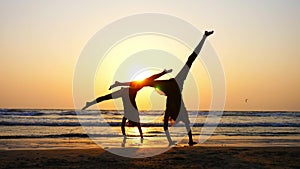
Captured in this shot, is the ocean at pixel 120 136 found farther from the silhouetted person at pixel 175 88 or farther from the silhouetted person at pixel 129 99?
the silhouetted person at pixel 175 88

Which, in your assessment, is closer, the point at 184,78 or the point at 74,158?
the point at 74,158

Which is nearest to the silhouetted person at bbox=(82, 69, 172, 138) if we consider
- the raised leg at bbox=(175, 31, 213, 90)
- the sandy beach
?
the raised leg at bbox=(175, 31, 213, 90)

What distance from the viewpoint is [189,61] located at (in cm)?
1395

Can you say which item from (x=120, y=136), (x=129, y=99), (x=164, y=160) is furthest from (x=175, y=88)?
(x=120, y=136)

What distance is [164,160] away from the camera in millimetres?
12734

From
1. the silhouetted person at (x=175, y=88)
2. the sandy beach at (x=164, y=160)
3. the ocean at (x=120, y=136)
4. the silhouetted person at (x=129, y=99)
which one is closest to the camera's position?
the sandy beach at (x=164, y=160)

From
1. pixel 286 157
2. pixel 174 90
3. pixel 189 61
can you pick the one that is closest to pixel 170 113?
pixel 174 90

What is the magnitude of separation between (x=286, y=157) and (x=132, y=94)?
5460mm

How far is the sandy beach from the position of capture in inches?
466

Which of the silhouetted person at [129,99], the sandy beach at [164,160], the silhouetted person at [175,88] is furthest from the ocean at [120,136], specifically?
the sandy beach at [164,160]

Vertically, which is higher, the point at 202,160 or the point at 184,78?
the point at 184,78

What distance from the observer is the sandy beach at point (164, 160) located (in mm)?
11828

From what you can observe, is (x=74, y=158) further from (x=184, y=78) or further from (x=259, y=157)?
(x=259, y=157)

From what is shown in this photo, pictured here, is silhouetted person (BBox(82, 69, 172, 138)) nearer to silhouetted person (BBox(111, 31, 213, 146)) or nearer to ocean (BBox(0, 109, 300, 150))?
silhouetted person (BBox(111, 31, 213, 146))
